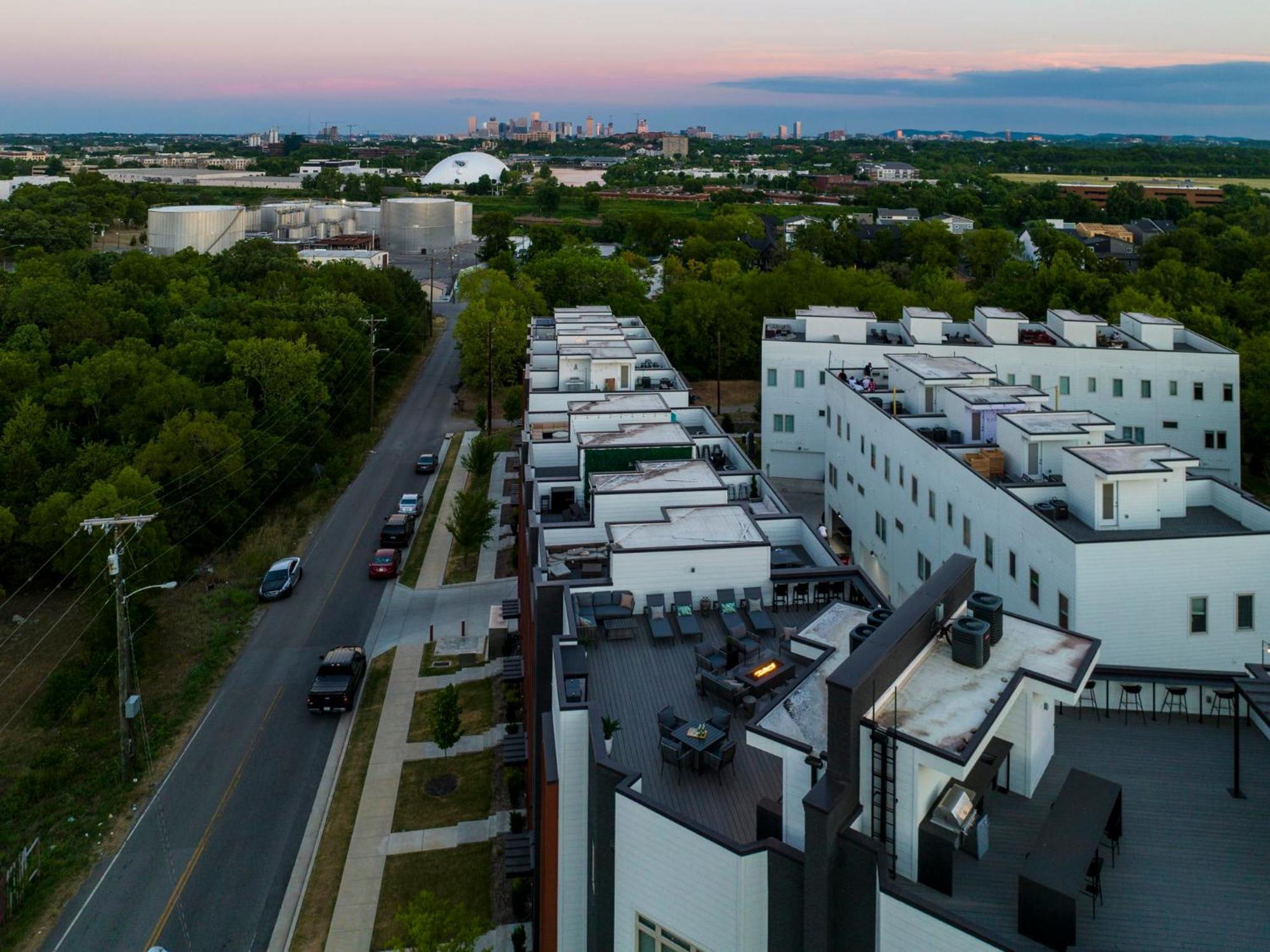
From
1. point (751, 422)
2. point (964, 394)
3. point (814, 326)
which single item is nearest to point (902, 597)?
point (964, 394)

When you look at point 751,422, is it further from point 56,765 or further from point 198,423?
point 56,765

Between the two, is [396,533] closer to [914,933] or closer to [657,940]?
[657,940]

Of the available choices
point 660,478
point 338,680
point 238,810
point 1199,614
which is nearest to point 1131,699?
point 1199,614

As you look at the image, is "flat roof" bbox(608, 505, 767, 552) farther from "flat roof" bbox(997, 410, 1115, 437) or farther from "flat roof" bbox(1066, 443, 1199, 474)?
"flat roof" bbox(997, 410, 1115, 437)

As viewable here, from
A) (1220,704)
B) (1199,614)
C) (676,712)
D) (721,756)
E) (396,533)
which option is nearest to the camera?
(721,756)

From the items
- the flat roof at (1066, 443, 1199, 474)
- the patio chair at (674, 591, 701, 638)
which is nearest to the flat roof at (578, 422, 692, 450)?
the patio chair at (674, 591, 701, 638)
